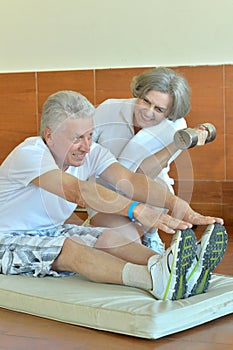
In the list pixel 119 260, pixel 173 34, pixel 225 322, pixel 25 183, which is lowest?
pixel 225 322

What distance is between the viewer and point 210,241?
8.43 feet

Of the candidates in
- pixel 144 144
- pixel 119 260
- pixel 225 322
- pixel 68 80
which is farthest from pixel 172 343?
pixel 68 80

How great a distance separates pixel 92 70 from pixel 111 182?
2.42 metres

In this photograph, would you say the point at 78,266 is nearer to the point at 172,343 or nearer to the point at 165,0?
the point at 172,343

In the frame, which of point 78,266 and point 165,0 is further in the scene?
point 165,0

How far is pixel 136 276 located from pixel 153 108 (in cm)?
102

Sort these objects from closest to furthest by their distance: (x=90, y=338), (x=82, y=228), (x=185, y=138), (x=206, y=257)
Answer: (x=90, y=338), (x=206, y=257), (x=82, y=228), (x=185, y=138)

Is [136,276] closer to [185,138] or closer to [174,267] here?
[174,267]

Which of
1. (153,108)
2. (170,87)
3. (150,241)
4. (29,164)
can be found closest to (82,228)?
(29,164)

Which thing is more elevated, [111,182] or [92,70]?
[92,70]

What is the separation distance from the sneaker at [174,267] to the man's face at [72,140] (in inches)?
22.4

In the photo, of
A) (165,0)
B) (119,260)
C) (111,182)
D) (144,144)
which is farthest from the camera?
(165,0)

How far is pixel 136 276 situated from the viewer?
2.64m

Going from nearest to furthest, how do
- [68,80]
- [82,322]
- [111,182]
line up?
[82,322]
[111,182]
[68,80]
